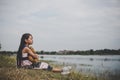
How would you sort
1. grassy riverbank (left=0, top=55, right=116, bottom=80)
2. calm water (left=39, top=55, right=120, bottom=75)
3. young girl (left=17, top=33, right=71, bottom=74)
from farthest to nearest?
calm water (left=39, top=55, right=120, bottom=75) < young girl (left=17, top=33, right=71, bottom=74) < grassy riverbank (left=0, top=55, right=116, bottom=80)

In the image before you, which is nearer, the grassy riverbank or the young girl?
the grassy riverbank

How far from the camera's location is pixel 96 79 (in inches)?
245

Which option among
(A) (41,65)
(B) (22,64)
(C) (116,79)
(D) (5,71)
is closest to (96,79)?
(C) (116,79)

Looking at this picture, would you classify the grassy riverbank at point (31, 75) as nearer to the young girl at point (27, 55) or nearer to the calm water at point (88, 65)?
the young girl at point (27, 55)

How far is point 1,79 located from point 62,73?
148cm

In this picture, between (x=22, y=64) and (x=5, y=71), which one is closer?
(x=5, y=71)

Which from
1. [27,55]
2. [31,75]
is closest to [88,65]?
[27,55]

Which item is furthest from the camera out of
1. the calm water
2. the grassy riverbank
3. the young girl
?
the calm water

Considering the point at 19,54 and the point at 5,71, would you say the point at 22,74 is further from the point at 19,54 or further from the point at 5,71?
the point at 19,54

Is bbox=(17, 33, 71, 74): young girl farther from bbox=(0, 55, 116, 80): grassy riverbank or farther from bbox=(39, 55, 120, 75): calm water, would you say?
bbox=(39, 55, 120, 75): calm water

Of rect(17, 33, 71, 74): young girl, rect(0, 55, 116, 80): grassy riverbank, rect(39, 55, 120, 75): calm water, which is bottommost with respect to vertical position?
rect(39, 55, 120, 75): calm water

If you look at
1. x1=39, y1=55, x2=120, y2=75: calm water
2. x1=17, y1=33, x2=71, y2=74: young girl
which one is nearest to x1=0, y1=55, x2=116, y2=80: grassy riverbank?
x1=17, y1=33, x2=71, y2=74: young girl

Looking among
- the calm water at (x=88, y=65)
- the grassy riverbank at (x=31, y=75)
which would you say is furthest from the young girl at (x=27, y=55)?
the calm water at (x=88, y=65)

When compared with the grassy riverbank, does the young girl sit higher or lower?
higher
